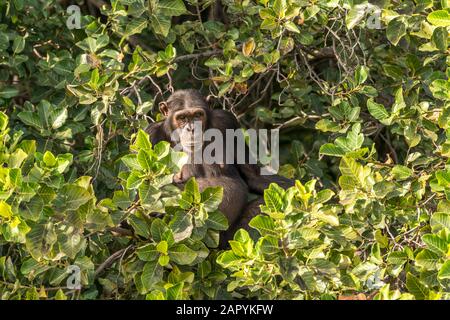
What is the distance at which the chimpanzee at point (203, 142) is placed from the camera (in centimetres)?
780

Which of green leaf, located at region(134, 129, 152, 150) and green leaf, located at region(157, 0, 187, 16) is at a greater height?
green leaf, located at region(134, 129, 152, 150)

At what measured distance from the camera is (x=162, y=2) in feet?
24.5

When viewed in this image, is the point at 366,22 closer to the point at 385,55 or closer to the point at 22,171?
the point at 385,55

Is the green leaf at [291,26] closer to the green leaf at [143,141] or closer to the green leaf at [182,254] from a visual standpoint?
the green leaf at [143,141]

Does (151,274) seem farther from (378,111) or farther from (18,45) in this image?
(18,45)

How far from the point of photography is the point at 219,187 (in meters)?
6.36

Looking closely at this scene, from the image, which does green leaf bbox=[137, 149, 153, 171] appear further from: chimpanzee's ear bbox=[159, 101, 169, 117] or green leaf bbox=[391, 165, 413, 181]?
chimpanzee's ear bbox=[159, 101, 169, 117]

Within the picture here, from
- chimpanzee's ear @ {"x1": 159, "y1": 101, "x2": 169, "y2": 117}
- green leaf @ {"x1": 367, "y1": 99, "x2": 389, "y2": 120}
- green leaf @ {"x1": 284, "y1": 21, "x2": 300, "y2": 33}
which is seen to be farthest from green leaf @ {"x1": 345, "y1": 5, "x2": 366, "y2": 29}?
chimpanzee's ear @ {"x1": 159, "y1": 101, "x2": 169, "y2": 117}

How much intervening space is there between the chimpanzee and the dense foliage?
6.2 inches

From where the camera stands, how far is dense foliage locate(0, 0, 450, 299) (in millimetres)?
6070

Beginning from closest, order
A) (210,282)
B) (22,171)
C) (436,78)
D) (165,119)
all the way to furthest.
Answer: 1. (22,171)
2. (210,282)
3. (436,78)
4. (165,119)
